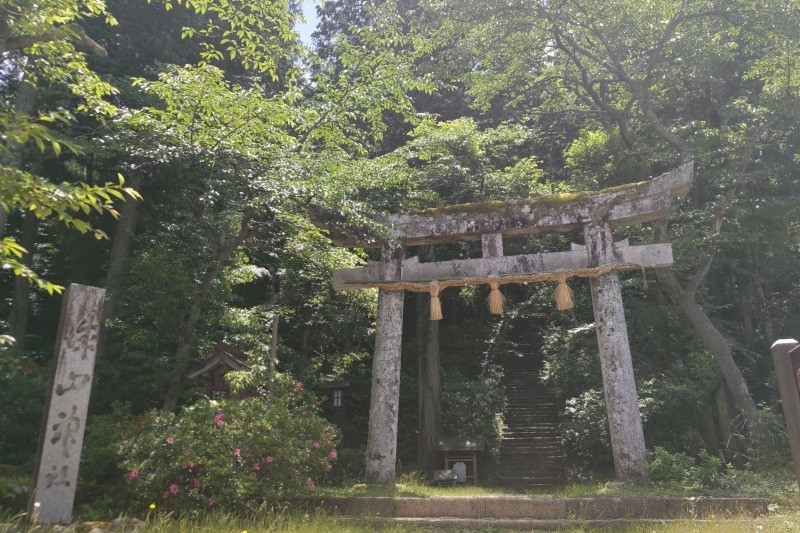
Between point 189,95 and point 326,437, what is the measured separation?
5.00 m

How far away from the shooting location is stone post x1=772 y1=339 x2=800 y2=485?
3625 mm

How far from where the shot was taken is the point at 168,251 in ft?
36.6

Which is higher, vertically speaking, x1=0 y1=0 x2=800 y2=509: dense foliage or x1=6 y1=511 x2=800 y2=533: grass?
x1=0 y1=0 x2=800 y2=509: dense foliage

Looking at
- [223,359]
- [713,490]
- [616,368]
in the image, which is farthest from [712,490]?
[223,359]

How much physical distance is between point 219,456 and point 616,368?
582 cm

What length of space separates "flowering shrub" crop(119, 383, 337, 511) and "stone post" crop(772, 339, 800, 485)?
493 centimetres

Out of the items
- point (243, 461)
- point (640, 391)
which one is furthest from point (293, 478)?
point (640, 391)

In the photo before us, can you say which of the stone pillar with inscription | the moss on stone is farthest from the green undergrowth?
the moss on stone

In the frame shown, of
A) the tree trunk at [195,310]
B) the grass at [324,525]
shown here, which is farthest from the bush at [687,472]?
the tree trunk at [195,310]

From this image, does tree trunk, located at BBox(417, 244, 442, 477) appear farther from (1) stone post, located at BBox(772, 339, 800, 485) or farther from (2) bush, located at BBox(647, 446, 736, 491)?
(1) stone post, located at BBox(772, 339, 800, 485)

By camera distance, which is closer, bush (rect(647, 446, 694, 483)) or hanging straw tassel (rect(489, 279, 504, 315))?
bush (rect(647, 446, 694, 483))

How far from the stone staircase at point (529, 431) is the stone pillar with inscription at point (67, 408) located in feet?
32.8

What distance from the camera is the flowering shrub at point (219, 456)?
6.37m

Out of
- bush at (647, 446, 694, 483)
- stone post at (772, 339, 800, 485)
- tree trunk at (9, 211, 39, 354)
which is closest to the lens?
stone post at (772, 339, 800, 485)
